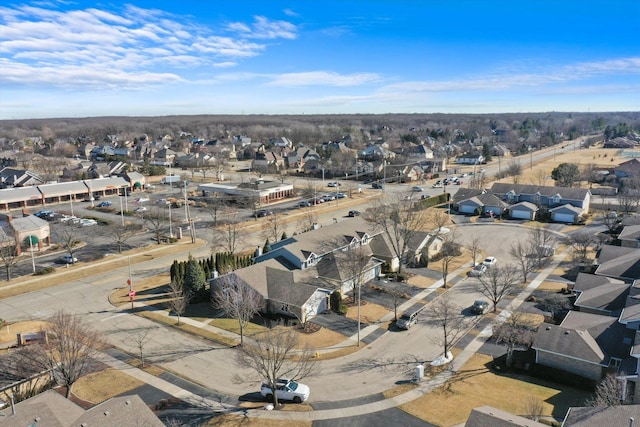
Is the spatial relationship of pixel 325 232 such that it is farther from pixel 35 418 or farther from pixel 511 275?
pixel 35 418

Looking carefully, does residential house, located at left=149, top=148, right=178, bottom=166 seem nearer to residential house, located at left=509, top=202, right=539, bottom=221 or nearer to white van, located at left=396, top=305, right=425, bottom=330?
residential house, located at left=509, top=202, right=539, bottom=221

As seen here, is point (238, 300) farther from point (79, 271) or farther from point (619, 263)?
point (619, 263)

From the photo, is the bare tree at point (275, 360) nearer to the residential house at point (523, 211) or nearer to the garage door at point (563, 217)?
the residential house at point (523, 211)

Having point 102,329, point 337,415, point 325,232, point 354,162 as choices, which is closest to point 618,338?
point 337,415

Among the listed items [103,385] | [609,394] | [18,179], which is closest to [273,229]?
[103,385]

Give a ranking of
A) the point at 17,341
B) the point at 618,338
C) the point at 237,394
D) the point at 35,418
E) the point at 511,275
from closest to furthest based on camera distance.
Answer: the point at 35,418
the point at 237,394
the point at 618,338
the point at 17,341
the point at 511,275

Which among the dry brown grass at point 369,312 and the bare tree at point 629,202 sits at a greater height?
the bare tree at point 629,202

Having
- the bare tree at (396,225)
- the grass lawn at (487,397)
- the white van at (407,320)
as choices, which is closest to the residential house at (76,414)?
the grass lawn at (487,397)
